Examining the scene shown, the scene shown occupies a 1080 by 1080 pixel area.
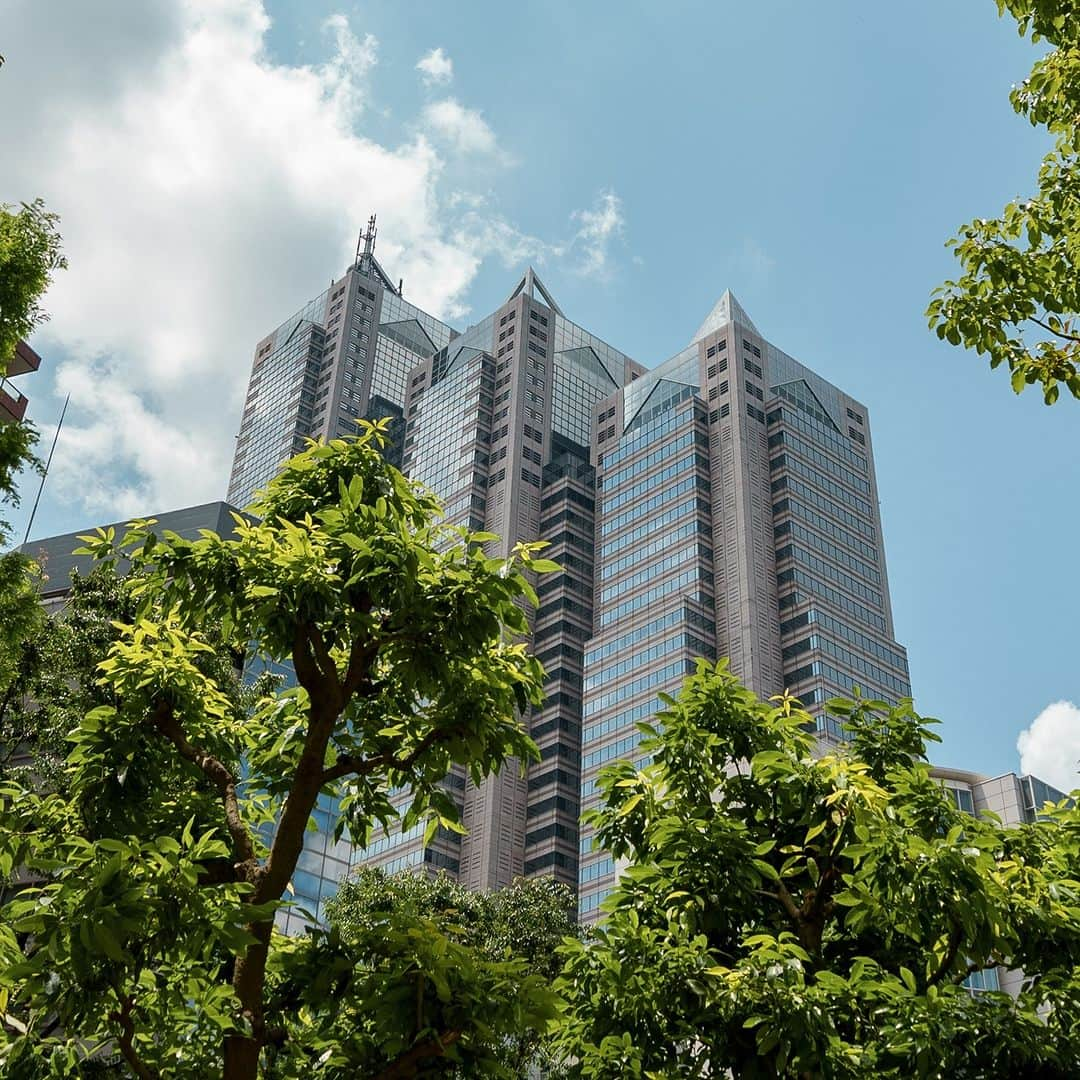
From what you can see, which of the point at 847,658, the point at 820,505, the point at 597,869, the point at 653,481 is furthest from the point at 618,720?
the point at 820,505

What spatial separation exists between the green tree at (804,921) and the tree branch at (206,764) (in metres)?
3.19

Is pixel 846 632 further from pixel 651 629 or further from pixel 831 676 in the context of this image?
pixel 651 629

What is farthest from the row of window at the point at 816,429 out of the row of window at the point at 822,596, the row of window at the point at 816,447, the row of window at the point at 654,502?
the row of window at the point at 822,596

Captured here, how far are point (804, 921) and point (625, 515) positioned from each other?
105 meters

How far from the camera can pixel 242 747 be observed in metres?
10.2

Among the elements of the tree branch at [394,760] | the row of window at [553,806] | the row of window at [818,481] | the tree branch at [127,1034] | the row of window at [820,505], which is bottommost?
the tree branch at [127,1034]

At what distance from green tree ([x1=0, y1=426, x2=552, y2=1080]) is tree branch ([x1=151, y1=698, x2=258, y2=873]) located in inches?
0.7

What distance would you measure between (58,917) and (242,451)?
148 metres

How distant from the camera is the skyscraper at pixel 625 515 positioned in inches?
3991

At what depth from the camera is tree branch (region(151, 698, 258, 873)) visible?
28.7 ft

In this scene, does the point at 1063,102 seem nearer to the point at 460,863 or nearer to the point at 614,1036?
the point at 614,1036

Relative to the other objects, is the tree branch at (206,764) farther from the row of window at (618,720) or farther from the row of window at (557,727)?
the row of window at (557,727)

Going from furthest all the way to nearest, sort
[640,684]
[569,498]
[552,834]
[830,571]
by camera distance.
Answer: [569,498], [830,571], [552,834], [640,684]

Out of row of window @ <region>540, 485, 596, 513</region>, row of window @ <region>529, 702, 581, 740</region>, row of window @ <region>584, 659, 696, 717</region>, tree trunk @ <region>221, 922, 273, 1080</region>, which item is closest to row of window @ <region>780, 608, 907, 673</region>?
row of window @ <region>584, 659, 696, 717</region>
